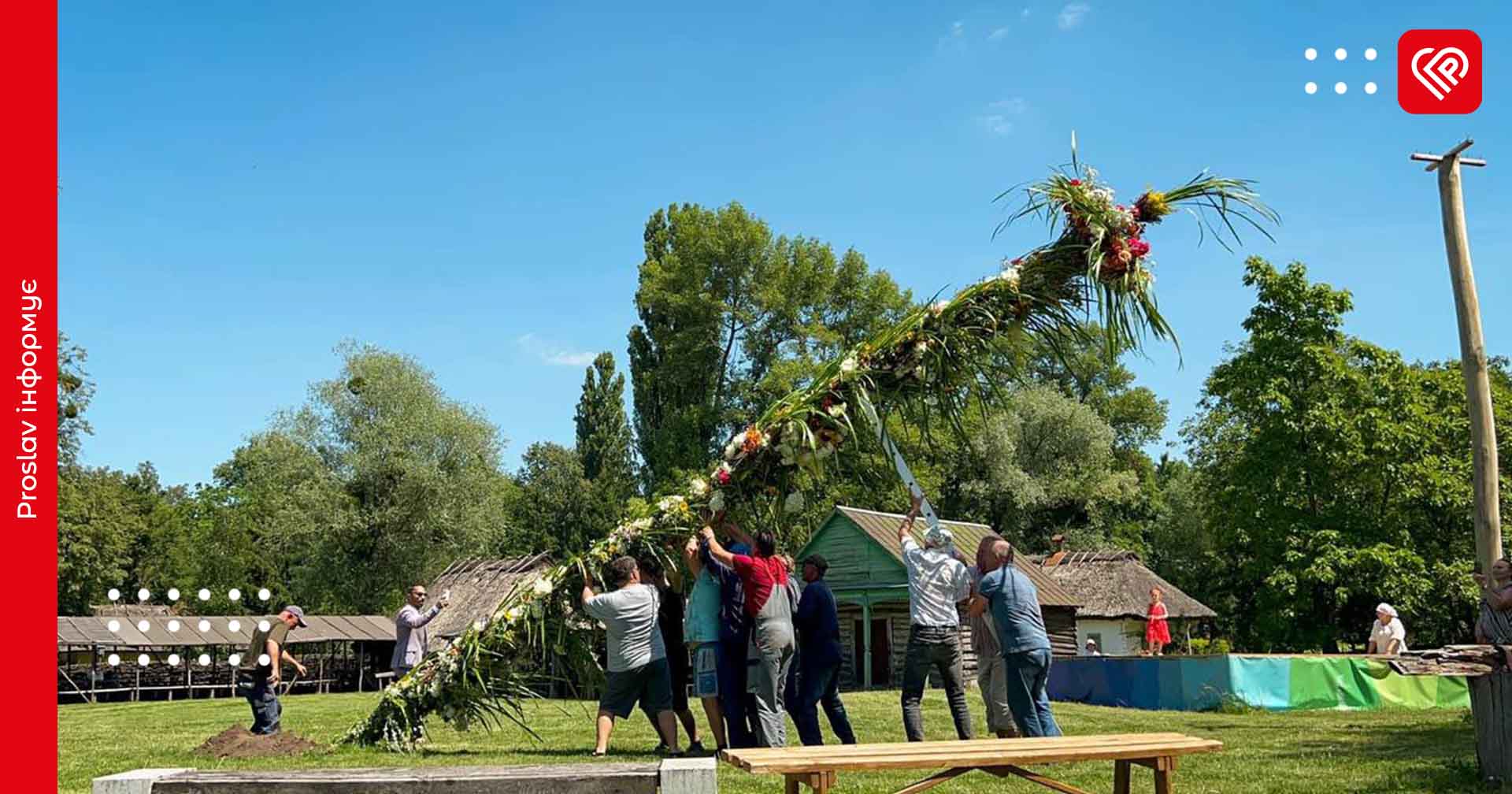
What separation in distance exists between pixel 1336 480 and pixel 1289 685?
15629 mm

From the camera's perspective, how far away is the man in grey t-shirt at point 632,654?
10.8m

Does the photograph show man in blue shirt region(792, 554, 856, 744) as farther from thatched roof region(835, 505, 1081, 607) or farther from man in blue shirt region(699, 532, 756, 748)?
thatched roof region(835, 505, 1081, 607)

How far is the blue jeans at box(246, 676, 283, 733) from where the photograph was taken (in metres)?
13.3

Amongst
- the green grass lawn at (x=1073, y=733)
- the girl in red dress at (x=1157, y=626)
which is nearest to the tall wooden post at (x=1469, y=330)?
the green grass lawn at (x=1073, y=733)

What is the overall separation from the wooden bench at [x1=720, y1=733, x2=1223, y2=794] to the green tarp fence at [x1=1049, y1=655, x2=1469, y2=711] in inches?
569

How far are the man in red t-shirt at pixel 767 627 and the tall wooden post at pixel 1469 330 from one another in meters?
8.81

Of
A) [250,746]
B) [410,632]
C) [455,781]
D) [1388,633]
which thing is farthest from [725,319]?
[455,781]

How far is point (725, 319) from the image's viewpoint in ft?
153

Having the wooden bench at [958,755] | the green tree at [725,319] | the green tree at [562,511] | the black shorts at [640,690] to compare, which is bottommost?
the black shorts at [640,690]

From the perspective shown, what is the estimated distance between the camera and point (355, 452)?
47156mm

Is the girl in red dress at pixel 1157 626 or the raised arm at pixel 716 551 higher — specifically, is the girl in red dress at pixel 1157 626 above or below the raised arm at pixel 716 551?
below

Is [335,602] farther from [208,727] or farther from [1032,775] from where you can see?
[1032,775]

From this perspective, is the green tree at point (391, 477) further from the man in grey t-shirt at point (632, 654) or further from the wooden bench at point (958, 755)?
the wooden bench at point (958, 755)

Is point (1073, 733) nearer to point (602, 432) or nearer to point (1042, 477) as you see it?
point (1042, 477)
